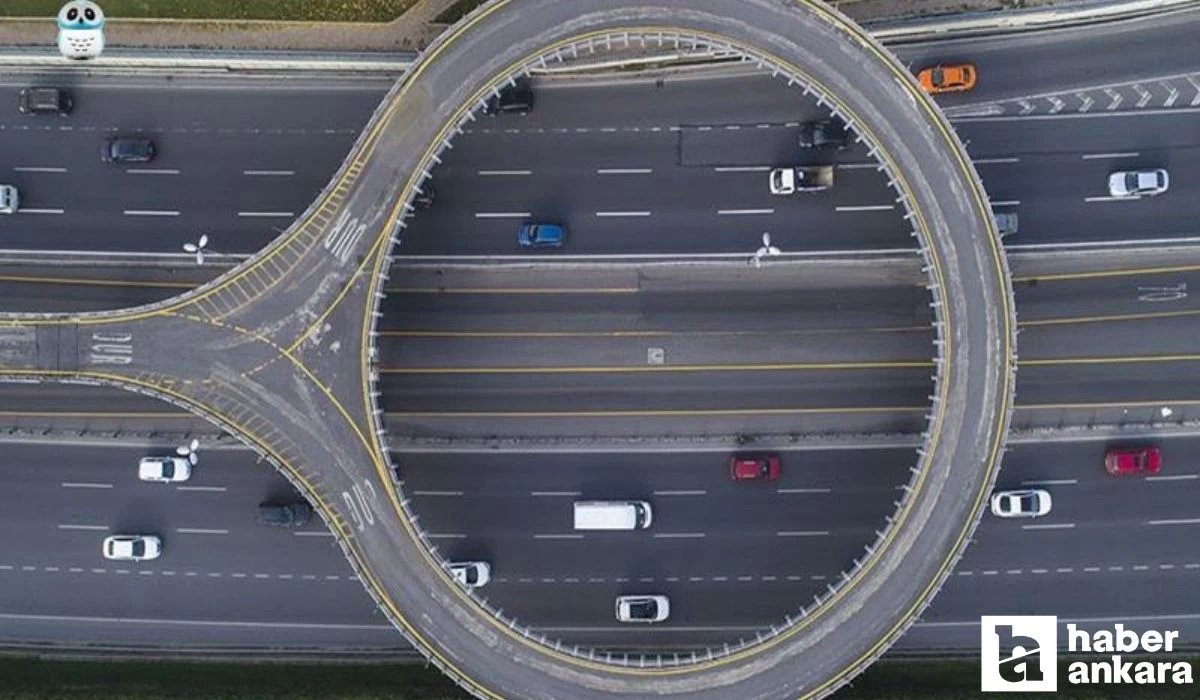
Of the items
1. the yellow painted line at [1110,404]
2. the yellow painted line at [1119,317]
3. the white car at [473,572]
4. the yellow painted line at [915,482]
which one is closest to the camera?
the yellow painted line at [915,482]

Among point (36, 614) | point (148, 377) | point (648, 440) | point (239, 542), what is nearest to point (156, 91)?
point (148, 377)

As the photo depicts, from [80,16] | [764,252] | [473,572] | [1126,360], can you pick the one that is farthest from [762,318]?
[80,16]

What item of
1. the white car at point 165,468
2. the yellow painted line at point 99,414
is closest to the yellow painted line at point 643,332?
the yellow painted line at point 99,414

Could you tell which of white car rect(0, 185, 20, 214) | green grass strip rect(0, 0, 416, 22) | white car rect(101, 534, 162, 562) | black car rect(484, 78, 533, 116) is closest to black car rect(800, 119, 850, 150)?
black car rect(484, 78, 533, 116)

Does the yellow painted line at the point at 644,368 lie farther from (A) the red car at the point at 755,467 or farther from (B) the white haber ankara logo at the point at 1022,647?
(B) the white haber ankara logo at the point at 1022,647

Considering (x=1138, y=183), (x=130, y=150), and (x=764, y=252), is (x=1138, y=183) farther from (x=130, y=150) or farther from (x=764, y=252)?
(x=130, y=150)

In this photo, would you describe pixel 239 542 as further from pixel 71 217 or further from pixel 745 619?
pixel 745 619

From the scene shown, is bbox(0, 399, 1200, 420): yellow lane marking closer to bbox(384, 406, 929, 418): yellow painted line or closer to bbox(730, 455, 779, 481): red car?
bbox(384, 406, 929, 418): yellow painted line
